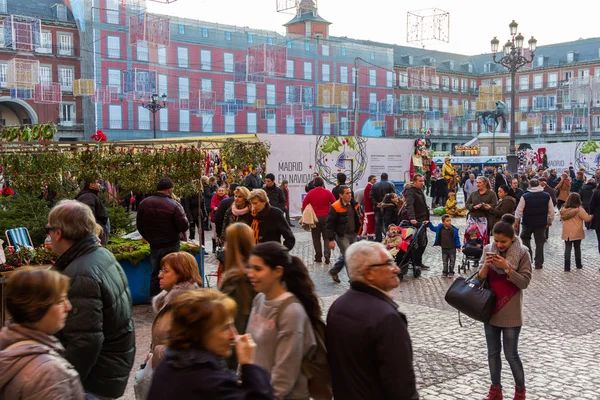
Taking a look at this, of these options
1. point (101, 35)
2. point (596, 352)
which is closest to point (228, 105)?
point (101, 35)

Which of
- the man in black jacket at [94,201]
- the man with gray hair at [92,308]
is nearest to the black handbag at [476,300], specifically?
the man with gray hair at [92,308]

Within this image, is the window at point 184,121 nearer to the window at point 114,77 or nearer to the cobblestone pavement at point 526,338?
the window at point 114,77

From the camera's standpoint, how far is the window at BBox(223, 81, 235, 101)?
57.0 metres

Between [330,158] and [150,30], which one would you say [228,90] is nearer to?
[150,30]

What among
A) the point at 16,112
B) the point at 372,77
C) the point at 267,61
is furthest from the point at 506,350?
the point at 372,77

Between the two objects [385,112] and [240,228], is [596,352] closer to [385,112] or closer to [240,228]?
[240,228]

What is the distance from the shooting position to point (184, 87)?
55281 millimetres

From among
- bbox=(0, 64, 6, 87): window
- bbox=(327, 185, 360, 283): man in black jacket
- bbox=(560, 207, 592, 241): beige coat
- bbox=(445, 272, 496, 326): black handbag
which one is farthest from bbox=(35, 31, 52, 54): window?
bbox=(445, 272, 496, 326): black handbag

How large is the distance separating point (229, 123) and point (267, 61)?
24.9 metres

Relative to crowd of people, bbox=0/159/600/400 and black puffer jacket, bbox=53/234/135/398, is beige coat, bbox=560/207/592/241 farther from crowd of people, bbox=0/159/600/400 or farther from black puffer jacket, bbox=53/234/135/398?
black puffer jacket, bbox=53/234/135/398

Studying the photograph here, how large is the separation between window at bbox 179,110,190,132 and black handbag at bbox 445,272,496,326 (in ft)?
169

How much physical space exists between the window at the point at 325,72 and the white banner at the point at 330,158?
129 feet

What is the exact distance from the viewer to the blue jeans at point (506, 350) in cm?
519

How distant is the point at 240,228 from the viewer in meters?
4.54
